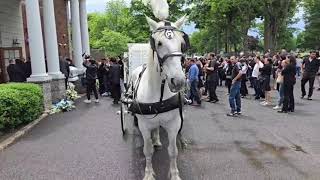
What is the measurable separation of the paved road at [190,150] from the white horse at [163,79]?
0.87 metres

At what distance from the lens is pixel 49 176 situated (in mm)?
7121

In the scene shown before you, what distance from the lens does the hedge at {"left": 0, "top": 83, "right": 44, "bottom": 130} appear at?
10.2 m

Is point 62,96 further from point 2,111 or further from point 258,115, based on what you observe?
point 258,115

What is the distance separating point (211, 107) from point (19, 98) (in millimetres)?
7235

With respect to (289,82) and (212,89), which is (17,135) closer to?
(289,82)

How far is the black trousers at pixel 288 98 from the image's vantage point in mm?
13492

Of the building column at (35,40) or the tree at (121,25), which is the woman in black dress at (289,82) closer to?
the building column at (35,40)

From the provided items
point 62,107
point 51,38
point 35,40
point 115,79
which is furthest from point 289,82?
point 51,38

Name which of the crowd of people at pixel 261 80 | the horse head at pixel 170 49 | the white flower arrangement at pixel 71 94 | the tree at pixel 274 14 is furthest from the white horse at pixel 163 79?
the tree at pixel 274 14

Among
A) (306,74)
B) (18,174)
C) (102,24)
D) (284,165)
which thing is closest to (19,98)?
(18,174)

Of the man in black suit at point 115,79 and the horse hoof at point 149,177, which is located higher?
the man in black suit at point 115,79

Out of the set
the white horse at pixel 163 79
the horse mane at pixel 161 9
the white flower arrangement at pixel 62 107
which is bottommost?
the white flower arrangement at pixel 62 107

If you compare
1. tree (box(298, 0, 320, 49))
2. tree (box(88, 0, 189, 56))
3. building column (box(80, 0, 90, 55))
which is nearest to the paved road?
building column (box(80, 0, 90, 55))

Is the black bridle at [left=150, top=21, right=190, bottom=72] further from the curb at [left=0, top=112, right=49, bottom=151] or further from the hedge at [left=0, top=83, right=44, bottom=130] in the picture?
the hedge at [left=0, top=83, right=44, bottom=130]
